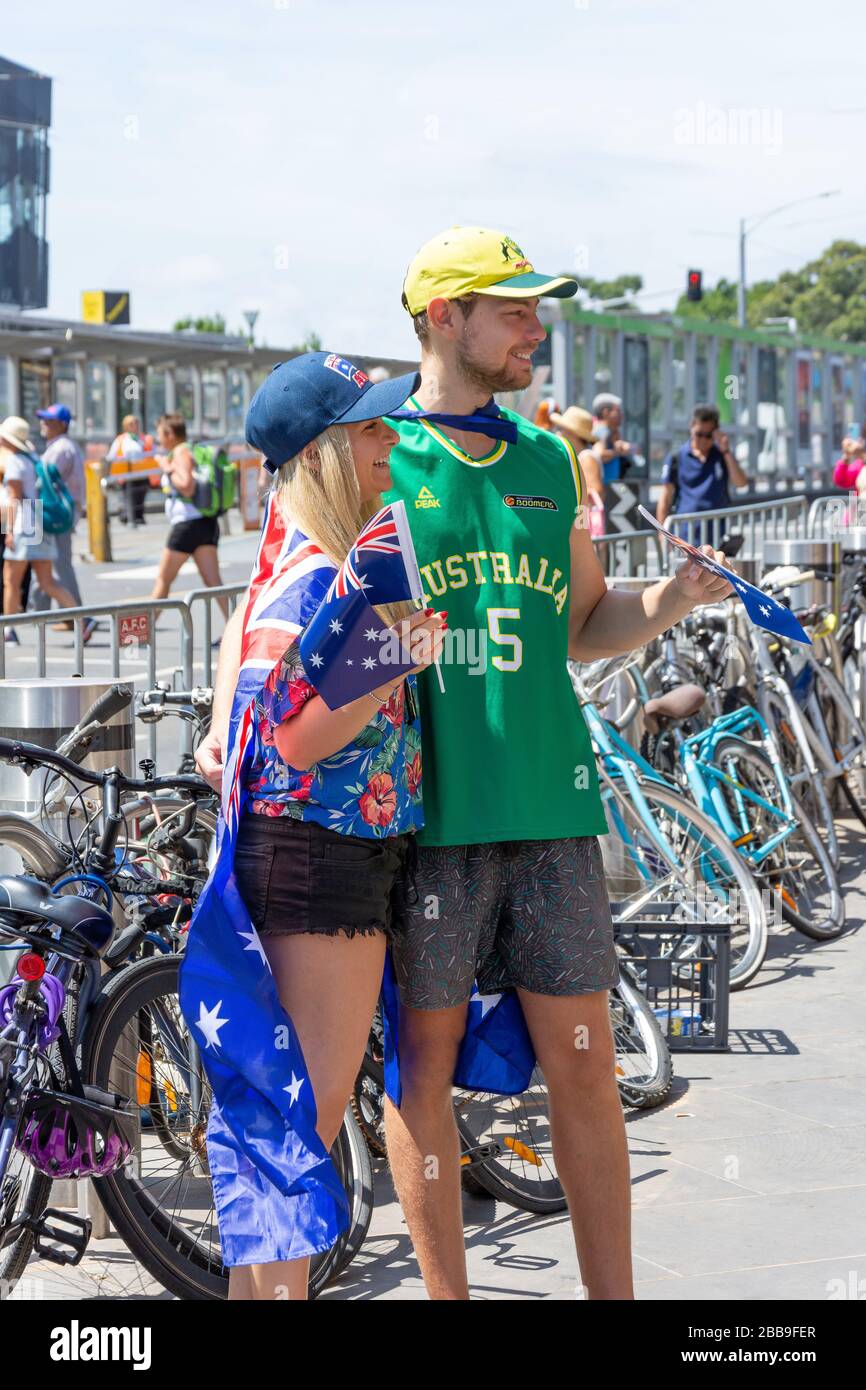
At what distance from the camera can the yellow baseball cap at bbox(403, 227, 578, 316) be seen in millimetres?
3064

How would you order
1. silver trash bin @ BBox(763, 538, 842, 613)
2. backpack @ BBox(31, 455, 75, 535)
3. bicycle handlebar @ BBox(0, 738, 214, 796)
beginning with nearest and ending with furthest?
bicycle handlebar @ BBox(0, 738, 214, 796), silver trash bin @ BBox(763, 538, 842, 613), backpack @ BBox(31, 455, 75, 535)

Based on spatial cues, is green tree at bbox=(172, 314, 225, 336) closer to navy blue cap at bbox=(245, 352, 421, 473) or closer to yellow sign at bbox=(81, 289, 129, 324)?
yellow sign at bbox=(81, 289, 129, 324)

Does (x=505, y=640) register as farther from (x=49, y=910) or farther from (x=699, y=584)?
(x=49, y=910)

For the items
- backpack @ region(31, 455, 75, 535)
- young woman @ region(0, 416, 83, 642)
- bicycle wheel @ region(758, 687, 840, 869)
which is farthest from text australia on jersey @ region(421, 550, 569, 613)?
backpack @ region(31, 455, 75, 535)

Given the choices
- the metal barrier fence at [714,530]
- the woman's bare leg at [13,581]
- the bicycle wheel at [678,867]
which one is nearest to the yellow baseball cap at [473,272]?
the bicycle wheel at [678,867]

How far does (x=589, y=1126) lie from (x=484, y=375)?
4.30ft

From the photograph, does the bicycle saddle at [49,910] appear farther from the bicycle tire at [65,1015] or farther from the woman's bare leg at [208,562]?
the woman's bare leg at [208,562]

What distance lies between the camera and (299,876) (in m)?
2.72

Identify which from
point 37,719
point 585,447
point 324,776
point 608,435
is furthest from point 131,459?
point 324,776

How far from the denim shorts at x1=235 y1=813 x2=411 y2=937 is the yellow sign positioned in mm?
35133

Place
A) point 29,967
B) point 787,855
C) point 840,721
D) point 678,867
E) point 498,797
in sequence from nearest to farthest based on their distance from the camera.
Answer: point 498,797
point 29,967
point 678,867
point 787,855
point 840,721

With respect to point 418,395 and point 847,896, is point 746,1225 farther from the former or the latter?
point 847,896

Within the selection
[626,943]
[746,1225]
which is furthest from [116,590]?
[746,1225]

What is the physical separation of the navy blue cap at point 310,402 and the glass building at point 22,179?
131 ft
